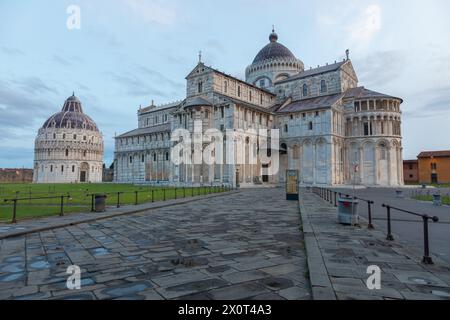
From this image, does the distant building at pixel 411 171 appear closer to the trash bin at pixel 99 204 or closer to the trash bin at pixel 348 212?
the trash bin at pixel 348 212

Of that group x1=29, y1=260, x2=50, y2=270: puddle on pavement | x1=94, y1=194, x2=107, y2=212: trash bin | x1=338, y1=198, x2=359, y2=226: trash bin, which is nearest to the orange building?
x1=338, y1=198, x2=359, y2=226: trash bin

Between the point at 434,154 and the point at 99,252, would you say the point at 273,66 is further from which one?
the point at 99,252

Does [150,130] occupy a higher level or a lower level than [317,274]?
higher

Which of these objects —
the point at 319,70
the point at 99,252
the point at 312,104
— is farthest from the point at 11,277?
the point at 319,70

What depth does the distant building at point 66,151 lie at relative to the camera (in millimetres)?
92062

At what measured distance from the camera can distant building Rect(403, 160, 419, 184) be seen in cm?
6132

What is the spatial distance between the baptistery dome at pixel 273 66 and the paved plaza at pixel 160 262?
5060 centimetres

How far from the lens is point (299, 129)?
147 ft

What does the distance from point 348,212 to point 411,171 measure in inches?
2580

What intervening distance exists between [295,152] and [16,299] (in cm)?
4458

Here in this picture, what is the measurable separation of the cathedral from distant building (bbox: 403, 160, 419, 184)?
22408mm
